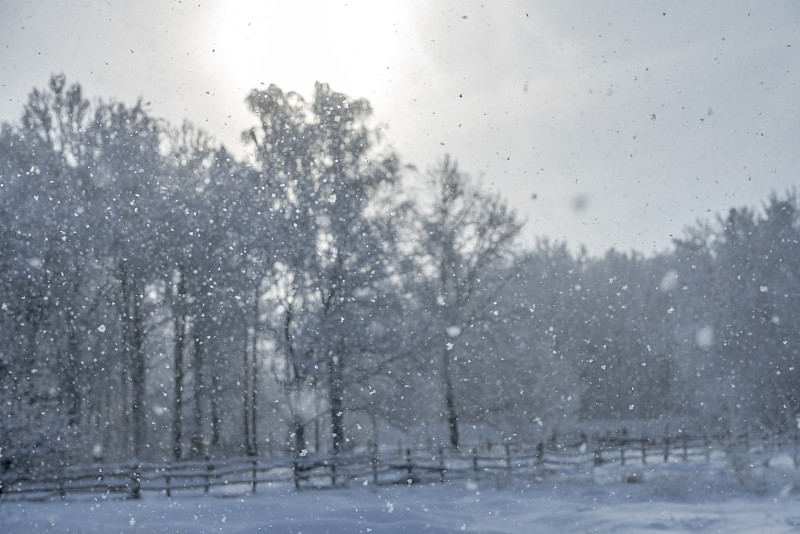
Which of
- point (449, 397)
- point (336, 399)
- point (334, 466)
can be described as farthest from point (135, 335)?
point (449, 397)

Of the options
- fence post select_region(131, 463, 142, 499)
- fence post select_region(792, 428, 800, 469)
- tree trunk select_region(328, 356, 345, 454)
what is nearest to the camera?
fence post select_region(131, 463, 142, 499)

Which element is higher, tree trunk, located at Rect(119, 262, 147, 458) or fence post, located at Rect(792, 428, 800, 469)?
tree trunk, located at Rect(119, 262, 147, 458)

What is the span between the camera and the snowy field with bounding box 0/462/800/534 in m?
13.4

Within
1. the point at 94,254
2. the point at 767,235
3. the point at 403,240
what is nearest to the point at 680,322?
the point at 767,235

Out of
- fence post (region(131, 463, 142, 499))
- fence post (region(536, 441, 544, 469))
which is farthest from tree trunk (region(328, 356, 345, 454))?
fence post (region(536, 441, 544, 469))

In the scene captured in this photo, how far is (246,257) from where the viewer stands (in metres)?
22.6

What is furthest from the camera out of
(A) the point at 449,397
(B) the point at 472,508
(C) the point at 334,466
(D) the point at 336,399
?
(A) the point at 449,397

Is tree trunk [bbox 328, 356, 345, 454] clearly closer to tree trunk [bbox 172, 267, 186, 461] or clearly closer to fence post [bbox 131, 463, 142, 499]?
fence post [bbox 131, 463, 142, 499]

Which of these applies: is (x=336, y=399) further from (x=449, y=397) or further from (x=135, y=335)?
(x=135, y=335)

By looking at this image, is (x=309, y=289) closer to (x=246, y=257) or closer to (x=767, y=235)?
(x=246, y=257)

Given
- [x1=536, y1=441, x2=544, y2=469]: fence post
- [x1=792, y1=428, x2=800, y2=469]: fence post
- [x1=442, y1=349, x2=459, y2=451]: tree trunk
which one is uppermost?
[x1=442, y1=349, x2=459, y2=451]: tree trunk

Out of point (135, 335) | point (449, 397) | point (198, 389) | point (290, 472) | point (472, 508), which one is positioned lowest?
point (472, 508)

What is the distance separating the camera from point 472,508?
16766 mm

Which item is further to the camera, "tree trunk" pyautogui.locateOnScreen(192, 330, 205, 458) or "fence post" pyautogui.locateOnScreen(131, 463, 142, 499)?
"tree trunk" pyautogui.locateOnScreen(192, 330, 205, 458)
